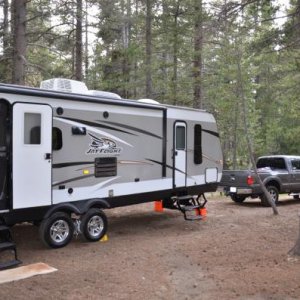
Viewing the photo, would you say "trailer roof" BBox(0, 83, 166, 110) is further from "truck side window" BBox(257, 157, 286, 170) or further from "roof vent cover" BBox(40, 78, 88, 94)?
"truck side window" BBox(257, 157, 286, 170)

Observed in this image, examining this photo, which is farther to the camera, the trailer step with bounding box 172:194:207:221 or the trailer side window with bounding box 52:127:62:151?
the trailer step with bounding box 172:194:207:221

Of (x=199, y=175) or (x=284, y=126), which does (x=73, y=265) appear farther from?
(x=284, y=126)

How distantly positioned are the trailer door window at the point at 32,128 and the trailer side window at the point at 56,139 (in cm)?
44

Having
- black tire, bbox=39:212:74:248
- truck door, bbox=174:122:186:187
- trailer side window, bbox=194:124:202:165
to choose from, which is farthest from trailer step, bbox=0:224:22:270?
trailer side window, bbox=194:124:202:165

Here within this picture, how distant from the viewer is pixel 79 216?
9.15 meters

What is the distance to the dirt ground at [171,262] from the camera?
5.99 metres

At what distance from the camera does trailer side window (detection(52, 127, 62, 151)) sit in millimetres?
8539

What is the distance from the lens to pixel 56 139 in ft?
28.2

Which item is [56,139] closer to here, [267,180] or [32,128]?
[32,128]

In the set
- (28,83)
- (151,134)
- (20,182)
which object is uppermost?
(28,83)

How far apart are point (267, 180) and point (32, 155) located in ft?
31.8

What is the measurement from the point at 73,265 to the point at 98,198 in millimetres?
2150

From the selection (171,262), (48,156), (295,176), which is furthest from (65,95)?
(295,176)

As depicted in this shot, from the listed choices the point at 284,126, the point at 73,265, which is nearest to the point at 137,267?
the point at 73,265
